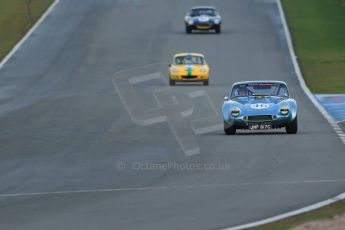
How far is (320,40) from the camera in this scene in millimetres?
58125

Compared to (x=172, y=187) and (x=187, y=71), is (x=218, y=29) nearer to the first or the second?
(x=187, y=71)

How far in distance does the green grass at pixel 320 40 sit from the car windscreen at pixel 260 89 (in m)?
13.5

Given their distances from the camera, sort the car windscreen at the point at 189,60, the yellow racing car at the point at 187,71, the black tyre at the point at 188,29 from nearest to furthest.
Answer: the yellow racing car at the point at 187,71
the car windscreen at the point at 189,60
the black tyre at the point at 188,29

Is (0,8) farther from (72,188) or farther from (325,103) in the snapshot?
(72,188)

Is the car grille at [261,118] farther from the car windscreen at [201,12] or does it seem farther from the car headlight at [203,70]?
the car windscreen at [201,12]

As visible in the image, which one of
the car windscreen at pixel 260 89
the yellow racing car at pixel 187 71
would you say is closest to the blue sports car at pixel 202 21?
the yellow racing car at pixel 187 71

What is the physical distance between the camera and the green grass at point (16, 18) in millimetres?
59094

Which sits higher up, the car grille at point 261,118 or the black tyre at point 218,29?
the car grille at point 261,118

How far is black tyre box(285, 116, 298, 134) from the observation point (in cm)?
2562

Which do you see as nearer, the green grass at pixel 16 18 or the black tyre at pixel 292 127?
the black tyre at pixel 292 127

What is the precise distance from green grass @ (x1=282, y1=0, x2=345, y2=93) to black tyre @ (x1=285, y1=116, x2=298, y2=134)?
47.5 feet

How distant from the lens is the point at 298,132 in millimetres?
26438

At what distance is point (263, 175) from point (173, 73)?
2720cm

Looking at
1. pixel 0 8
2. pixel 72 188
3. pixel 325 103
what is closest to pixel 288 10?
pixel 0 8
